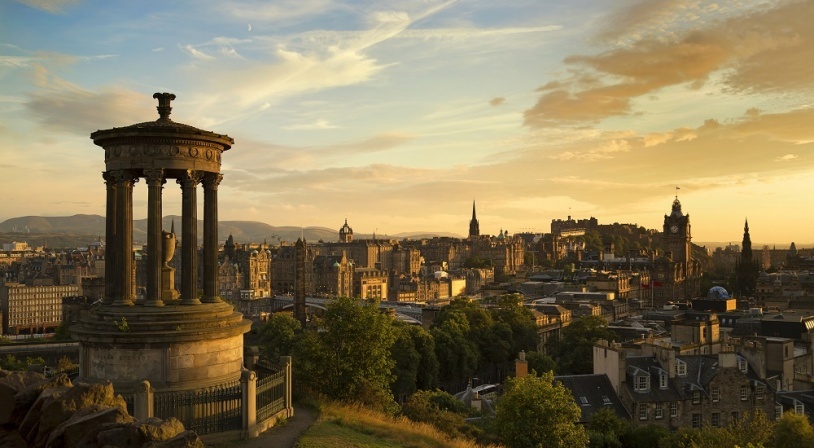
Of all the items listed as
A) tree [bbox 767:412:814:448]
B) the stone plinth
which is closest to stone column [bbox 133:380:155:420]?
the stone plinth

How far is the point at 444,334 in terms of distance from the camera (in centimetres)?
6812

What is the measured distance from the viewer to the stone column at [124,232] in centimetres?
1792

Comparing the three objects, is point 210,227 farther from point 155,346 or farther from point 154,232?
point 155,346

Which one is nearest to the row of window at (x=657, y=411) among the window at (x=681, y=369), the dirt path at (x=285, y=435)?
the window at (x=681, y=369)

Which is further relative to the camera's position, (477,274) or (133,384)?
(477,274)

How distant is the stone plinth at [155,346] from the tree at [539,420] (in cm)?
1725

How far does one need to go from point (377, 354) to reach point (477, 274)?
158 metres

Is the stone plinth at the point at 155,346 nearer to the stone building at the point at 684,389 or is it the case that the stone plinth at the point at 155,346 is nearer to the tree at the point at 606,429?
the tree at the point at 606,429

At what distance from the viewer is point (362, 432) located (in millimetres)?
18094

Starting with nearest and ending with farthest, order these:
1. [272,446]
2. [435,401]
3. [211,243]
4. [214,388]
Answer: [272,446], [214,388], [211,243], [435,401]

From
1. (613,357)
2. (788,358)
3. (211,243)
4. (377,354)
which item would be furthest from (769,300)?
(211,243)

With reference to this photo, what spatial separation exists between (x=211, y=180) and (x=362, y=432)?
298 inches

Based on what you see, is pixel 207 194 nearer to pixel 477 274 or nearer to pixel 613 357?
pixel 613 357

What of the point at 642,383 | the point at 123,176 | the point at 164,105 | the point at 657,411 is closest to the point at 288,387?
the point at 123,176
